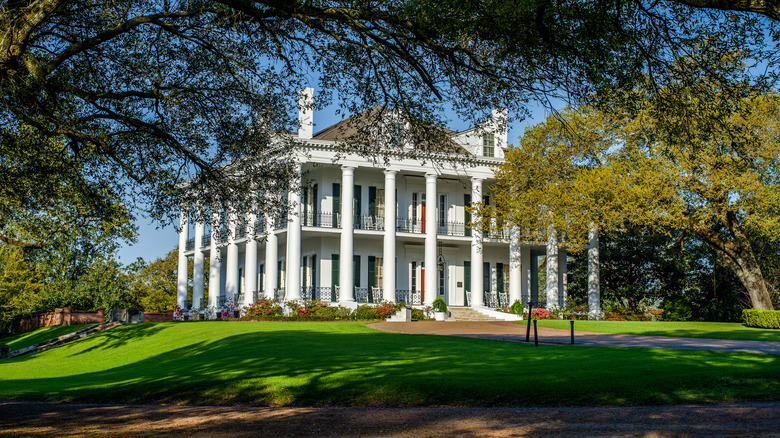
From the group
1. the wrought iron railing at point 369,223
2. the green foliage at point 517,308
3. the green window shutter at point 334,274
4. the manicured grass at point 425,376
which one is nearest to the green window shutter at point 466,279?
the green foliage at point 517,308

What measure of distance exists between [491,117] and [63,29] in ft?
26.0

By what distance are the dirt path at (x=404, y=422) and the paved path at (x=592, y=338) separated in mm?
8561

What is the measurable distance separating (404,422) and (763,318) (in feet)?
83.3

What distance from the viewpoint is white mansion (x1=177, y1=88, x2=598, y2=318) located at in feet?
116

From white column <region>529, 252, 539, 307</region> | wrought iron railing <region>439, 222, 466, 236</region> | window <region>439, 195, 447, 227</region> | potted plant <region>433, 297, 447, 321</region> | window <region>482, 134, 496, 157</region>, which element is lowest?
potted plant <region>433, 297, 447, 321</region>

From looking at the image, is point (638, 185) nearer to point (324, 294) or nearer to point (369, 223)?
point (369, 223)

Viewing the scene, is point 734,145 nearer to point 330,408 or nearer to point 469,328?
point 330,408

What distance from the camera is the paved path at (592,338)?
18078 mm

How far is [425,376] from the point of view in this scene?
40.8 feet

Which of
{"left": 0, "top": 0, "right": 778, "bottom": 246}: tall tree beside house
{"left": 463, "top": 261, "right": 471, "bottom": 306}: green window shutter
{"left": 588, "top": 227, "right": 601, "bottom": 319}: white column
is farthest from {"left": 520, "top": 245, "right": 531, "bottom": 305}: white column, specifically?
{"left": 0, "top": 0, "right": 778, "bottom": 246}: tall tree beside house

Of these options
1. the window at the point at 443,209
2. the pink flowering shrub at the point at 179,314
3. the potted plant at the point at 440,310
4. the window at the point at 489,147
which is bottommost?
the pink flowering shrub at the point at 179,314

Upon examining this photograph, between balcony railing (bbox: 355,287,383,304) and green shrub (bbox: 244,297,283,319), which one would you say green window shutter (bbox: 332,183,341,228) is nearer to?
balcony railing (bbox: 355,287,383,304)

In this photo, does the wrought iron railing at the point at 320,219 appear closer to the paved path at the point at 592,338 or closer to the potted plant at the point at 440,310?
the potted plant at the point at 440,310

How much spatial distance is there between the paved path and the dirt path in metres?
8.56
